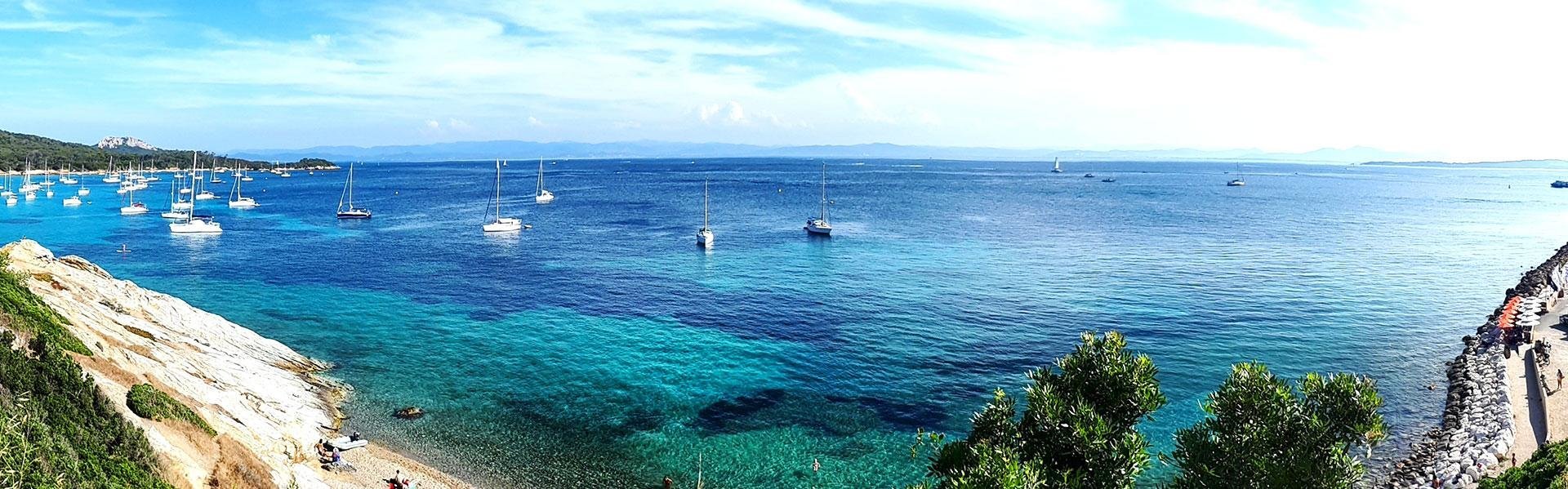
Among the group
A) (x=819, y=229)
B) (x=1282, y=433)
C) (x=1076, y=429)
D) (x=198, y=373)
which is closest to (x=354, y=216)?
(x=819, y=229)

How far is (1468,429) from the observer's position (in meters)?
38.0

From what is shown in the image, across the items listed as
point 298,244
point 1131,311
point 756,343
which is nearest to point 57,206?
point 298,244

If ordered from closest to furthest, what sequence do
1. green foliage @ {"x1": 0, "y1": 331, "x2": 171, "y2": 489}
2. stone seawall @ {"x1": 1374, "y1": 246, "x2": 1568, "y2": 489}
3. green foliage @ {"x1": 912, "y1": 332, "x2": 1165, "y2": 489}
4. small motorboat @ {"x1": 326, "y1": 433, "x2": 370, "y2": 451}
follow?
green foliage @ {"x1": 0, "y1": 331, "x2": 171, "y2": 489} → green foliage @ {"x1": 912, "y1": 332, "x2": 1165, "y2": 489} → stone seawall @ {"x1": 1374, "y1": 246, "x2": 1568, "y2": 489} → small motorboat @ {"x1": 326, "y1": 433, "x2": 370, "y2": 451}

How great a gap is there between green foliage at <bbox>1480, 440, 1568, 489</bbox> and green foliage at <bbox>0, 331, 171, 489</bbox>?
39.9 metres

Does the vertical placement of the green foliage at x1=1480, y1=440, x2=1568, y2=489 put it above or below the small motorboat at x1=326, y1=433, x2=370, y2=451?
above

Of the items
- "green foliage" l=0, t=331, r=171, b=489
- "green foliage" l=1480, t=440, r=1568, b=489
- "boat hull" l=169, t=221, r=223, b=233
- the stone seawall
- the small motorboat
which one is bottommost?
the small motorboat

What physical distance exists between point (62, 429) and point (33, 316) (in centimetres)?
877

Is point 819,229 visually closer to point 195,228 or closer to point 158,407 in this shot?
point 158,407

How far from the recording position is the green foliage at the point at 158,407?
1040 inches

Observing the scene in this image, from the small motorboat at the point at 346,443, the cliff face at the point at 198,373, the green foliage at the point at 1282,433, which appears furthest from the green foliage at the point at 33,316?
the green foliage at the point at 1282,433

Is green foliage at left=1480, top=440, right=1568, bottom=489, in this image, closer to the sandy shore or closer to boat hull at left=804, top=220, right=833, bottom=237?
the sandy shore

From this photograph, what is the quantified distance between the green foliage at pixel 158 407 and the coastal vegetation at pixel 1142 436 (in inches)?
1002

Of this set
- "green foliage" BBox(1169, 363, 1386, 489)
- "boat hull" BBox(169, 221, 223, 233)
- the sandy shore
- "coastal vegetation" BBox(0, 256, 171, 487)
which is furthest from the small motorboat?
"boat hull" BBox(169, 221, 223, 233)

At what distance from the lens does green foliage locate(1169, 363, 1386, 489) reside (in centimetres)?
Answer: 1902
